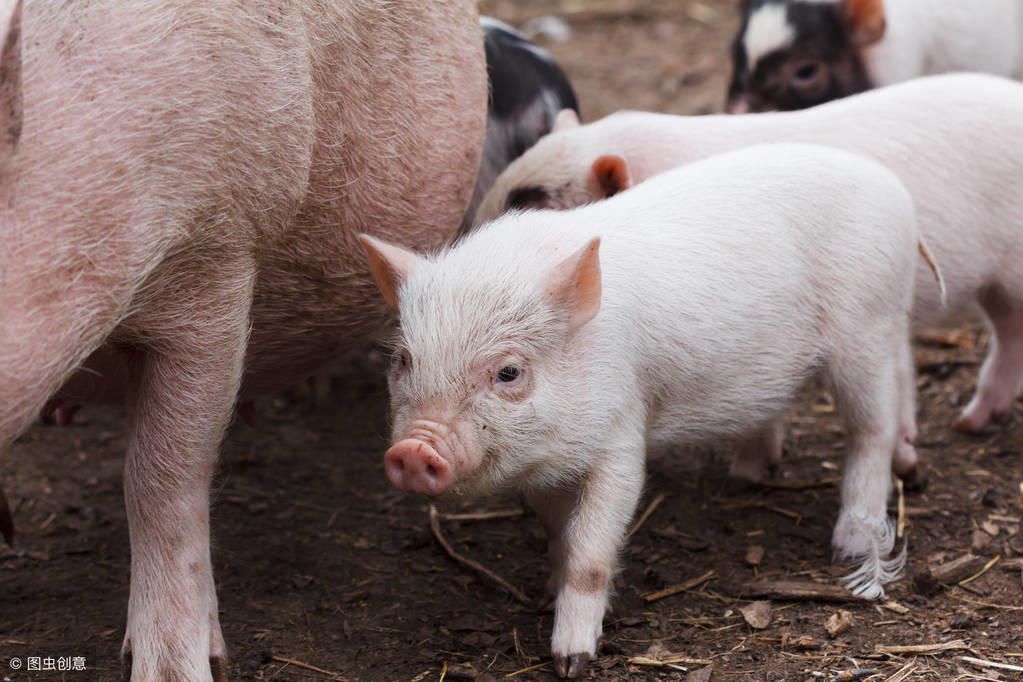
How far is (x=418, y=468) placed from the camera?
226cm

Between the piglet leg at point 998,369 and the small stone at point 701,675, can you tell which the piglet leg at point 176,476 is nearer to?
the small stone at point 701,675

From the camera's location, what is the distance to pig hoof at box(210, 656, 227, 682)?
2.54 m

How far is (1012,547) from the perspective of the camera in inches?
118

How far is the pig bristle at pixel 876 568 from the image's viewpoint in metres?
2.84

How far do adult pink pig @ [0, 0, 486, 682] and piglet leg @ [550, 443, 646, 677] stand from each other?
71 centimetres

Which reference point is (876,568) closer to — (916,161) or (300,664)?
(916,161)

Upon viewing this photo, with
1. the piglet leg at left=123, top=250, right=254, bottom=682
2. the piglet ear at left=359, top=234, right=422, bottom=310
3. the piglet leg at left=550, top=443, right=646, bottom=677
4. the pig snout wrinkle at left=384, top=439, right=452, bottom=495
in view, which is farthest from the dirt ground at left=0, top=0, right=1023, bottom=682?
the piglet ear at left=359, top=234, right=422, bottom=310

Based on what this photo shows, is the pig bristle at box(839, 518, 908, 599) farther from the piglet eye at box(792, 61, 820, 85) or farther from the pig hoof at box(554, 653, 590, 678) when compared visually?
the piglet eye at box(792, 61, 820, 85)

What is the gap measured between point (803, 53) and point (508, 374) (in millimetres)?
2637

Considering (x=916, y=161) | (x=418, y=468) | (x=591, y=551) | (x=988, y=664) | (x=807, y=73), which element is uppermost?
(x=916, y=161)

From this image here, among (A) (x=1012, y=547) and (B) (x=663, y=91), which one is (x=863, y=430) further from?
(B) (x=663, y=91)

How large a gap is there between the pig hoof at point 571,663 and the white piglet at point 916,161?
3.58ft

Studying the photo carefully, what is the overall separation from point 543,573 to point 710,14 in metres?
5.06

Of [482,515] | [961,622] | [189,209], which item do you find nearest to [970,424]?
[961,622]
